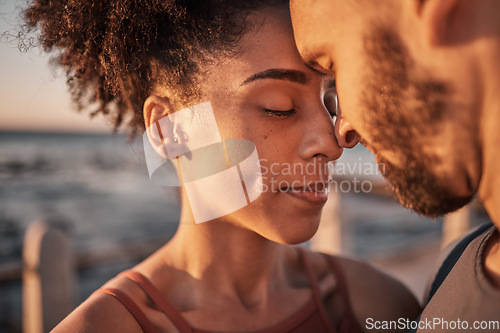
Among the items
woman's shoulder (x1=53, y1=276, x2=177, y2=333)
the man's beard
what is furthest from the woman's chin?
woman's shoulder (x1=53, y1=276, x2=177, y2=333)

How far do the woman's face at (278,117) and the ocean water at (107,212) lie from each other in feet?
2.10

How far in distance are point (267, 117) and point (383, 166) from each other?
0.44m

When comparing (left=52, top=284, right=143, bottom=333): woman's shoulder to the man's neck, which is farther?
(left=52, top=284, right=143, bottom=333): woman's shoulder

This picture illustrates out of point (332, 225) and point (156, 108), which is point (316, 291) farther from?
point (332, 225)

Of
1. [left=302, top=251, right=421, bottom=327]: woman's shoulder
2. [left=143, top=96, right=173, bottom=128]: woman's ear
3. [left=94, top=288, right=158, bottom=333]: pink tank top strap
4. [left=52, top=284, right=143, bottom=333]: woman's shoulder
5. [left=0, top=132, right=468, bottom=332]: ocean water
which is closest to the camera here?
[left=52, top=284, right=143, bottom=333]: woman's shoulder

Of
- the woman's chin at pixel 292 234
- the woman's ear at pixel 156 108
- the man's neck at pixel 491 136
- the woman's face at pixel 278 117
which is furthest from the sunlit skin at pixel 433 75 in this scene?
the woman's ear at pixel 156 108

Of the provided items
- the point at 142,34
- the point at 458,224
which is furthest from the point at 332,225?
the point at 142,34

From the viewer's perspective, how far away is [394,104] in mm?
1155

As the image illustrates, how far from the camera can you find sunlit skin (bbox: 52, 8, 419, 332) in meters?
1.40

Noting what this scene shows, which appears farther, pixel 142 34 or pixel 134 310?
pixel 142 34

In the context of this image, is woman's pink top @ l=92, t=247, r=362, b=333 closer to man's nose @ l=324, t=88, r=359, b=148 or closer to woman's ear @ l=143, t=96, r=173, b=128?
woman's ear @ l=143, t=96, r=173, b=128

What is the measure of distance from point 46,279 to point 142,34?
204 centimetres

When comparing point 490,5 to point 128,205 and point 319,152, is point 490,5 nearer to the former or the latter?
point 319,152

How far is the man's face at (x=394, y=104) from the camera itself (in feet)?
3.55
